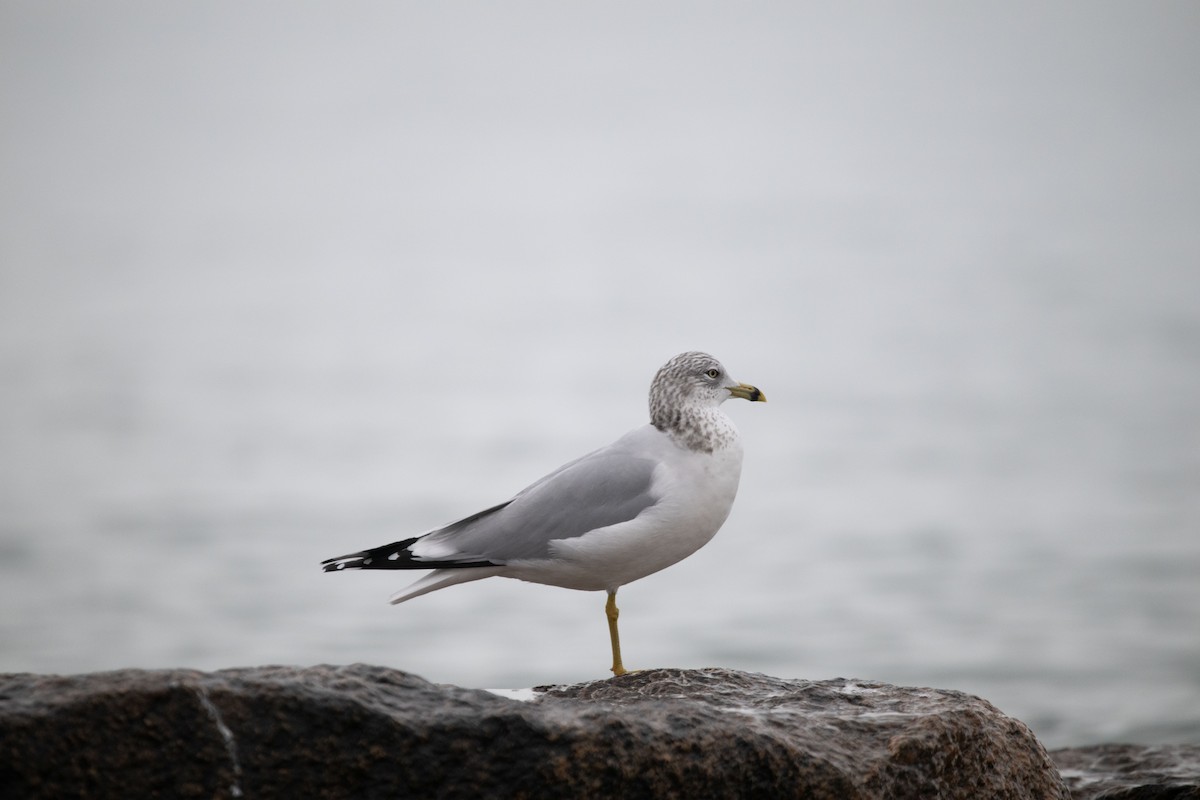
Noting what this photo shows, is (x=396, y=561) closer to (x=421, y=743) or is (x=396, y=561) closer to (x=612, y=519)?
(x=612, y=519)

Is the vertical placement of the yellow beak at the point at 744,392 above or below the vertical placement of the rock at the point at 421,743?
above

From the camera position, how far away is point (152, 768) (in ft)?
12.5

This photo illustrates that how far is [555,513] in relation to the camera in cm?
605

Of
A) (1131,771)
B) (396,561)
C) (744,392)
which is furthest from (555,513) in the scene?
(1131,771)

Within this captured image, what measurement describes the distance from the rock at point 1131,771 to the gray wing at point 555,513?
2.60 meters

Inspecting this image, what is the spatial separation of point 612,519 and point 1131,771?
10.4 feet

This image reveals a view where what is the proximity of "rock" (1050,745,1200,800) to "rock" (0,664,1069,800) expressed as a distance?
1.62 metres

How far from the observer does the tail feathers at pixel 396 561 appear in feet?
19.3

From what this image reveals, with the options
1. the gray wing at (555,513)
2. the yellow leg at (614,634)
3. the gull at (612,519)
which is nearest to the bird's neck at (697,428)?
the gull at (612,519)

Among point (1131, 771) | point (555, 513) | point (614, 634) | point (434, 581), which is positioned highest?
point (555, 513)

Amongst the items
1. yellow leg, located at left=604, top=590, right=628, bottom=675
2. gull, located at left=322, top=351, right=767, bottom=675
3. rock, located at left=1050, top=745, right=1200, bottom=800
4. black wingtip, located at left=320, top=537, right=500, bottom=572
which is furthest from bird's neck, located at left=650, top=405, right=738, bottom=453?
rock, located at left=1050, top=745, right=1200, bottom=800

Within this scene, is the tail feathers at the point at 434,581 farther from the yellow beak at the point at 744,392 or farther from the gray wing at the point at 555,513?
the yellow beak at the point at 744,392

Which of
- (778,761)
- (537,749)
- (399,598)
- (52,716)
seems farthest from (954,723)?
(52,716)

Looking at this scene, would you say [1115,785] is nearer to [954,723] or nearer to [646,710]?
[954,723]
